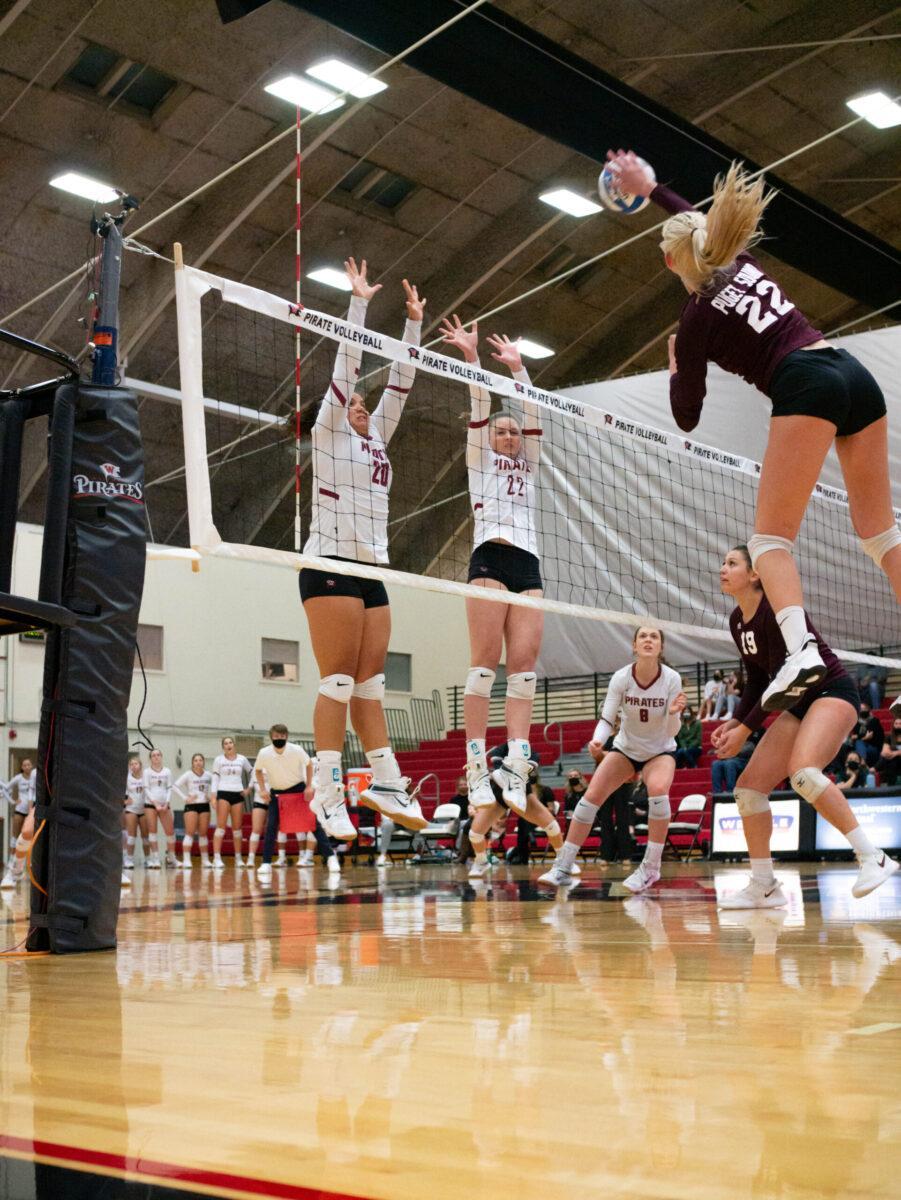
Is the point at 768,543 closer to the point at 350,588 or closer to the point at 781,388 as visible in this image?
the point at 781,388

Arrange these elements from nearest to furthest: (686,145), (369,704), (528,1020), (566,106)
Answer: (528,1020)
(369,704)
(566,106)
(686,145)

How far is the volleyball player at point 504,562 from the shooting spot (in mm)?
7125

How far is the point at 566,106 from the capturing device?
15.1 meters

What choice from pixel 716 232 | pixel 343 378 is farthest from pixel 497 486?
pixel 716 232

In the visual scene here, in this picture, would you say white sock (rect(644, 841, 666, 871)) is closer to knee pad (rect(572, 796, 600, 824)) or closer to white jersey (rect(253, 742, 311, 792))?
knee pad (rect(572, 796, 600, 824))

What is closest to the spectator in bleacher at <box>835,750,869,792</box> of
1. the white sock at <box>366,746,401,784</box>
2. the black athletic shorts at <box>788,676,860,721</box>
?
the white sock at <box>366,746,401,784</box>

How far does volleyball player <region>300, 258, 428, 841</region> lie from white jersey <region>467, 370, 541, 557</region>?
0.87 m

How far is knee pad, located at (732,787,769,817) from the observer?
566cm

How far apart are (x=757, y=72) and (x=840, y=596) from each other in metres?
8.87

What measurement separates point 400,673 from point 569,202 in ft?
37.3

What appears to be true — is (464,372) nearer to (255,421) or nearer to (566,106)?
(566,106)

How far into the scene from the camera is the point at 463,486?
27.1 meters

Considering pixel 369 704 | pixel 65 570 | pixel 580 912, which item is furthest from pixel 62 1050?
pixel 369 704

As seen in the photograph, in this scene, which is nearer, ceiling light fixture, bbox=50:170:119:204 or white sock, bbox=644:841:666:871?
white sock, bbox=644:841:666:871
